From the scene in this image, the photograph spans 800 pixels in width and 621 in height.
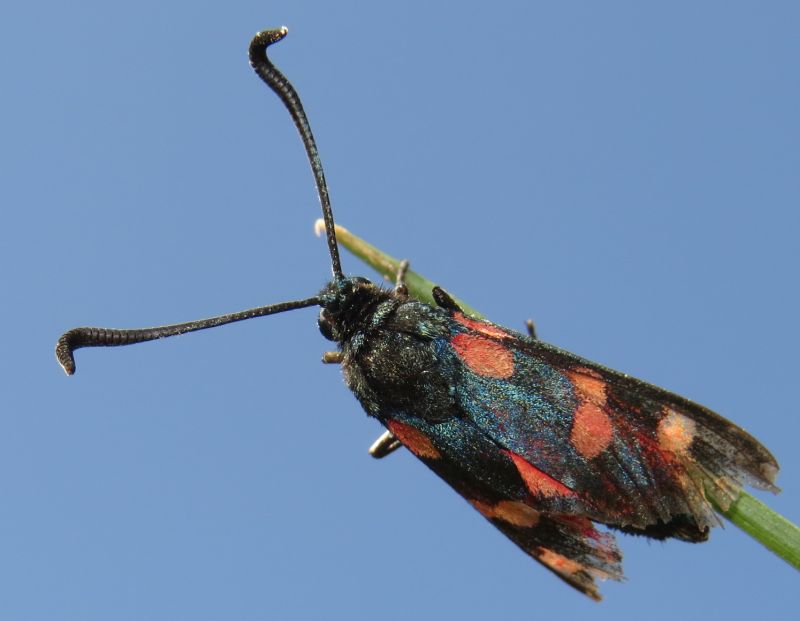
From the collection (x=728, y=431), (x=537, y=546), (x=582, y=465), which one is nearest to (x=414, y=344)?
(x=582, y=465)

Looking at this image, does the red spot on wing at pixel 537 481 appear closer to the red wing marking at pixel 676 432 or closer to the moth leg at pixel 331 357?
the red wing marking at pixel 676 432

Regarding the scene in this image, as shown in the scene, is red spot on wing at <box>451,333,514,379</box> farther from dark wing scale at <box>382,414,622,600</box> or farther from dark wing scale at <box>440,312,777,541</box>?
dark wing scale at <box>382,414,622,600</box>

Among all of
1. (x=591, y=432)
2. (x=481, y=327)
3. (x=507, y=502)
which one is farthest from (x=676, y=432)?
(x=481, y=327)

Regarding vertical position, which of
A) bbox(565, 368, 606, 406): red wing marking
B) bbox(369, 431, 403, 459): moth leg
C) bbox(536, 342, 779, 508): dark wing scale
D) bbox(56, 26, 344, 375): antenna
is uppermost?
bbox(56, 26, 344, 375): antenna

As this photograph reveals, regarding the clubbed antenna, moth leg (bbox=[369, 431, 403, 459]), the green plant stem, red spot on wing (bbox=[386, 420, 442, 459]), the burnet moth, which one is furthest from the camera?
moth leg (bbox=[369, 431, 403, 459])

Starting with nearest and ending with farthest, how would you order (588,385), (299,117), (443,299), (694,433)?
(694,433), (588,385), (443,299), (299,117)

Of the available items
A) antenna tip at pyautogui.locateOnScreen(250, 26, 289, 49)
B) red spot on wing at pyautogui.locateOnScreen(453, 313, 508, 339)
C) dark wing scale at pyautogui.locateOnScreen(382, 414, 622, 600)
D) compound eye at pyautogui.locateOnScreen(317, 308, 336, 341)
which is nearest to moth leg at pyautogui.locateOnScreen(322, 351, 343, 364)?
compound eye at pyautogui.locateOnScreen(317, 308, 336, 341)

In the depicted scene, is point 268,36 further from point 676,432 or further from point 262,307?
point 676,432
